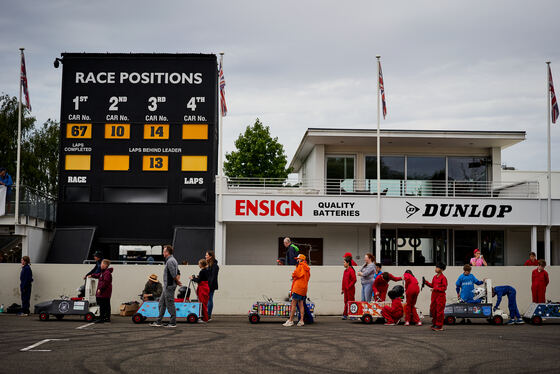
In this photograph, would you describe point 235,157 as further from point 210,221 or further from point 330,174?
point 210,221

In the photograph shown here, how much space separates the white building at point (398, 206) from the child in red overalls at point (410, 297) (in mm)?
10851

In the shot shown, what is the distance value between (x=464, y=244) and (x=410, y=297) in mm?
16126

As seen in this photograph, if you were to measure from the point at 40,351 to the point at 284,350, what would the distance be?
13.4 feet

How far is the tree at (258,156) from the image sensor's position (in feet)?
157

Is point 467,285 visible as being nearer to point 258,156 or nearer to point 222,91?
point 222,91

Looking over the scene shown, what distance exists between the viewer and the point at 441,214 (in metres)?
27.4

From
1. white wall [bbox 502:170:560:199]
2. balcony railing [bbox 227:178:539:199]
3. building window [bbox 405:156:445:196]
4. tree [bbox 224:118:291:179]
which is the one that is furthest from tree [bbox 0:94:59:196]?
white wall [bbox 502:170:560:199]

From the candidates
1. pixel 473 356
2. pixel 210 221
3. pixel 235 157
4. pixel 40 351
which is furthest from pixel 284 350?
pixel 235 157

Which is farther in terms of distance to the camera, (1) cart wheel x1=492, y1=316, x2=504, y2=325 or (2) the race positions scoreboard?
(2) the race positions scoreboard

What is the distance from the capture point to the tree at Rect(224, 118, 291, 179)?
4788cm

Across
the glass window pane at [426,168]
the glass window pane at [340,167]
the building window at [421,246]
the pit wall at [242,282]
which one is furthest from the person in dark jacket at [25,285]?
the glass window pane at [426,168]

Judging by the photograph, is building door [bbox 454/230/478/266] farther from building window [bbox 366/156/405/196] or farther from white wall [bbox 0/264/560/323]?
white wall [bbox 0/264/560/323]

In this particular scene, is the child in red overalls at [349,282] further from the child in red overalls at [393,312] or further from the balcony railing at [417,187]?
the balcony railing at [417,187]

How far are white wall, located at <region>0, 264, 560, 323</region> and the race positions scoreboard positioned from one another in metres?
4.23
